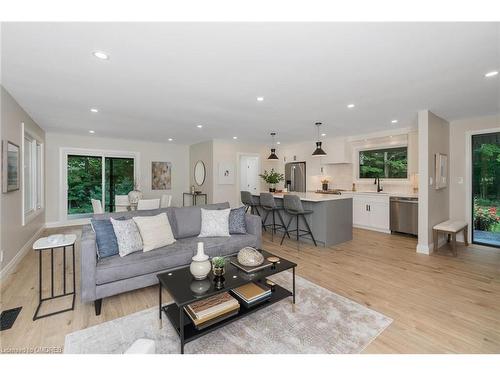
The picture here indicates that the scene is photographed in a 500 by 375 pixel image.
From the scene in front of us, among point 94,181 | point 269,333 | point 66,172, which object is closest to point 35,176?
point 66,172

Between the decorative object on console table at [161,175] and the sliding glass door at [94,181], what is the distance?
0.64m

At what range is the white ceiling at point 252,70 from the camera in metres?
1.82

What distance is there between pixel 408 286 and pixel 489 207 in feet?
10.2

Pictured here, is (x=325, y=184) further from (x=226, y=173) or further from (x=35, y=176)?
(x=35, y=176)

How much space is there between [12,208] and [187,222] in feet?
8.05

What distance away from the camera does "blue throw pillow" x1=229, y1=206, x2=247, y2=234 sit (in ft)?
11.3

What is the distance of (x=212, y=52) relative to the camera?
2111 mm

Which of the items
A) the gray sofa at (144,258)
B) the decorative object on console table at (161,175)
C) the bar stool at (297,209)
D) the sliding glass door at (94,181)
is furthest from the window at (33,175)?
the bar stool at (297,209)

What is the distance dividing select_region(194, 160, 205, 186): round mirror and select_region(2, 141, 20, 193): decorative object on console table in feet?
14.1

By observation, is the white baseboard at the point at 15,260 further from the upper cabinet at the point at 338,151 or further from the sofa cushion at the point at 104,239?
the upper cabinet at the point at 338,151

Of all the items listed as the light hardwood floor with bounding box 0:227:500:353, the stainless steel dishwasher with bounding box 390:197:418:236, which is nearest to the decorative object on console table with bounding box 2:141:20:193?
the light hardwood floor with bounding box 0:227:500:353

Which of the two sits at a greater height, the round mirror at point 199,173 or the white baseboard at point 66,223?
the round mirror at point 199,173

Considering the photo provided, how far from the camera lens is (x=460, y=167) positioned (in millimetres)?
4523
